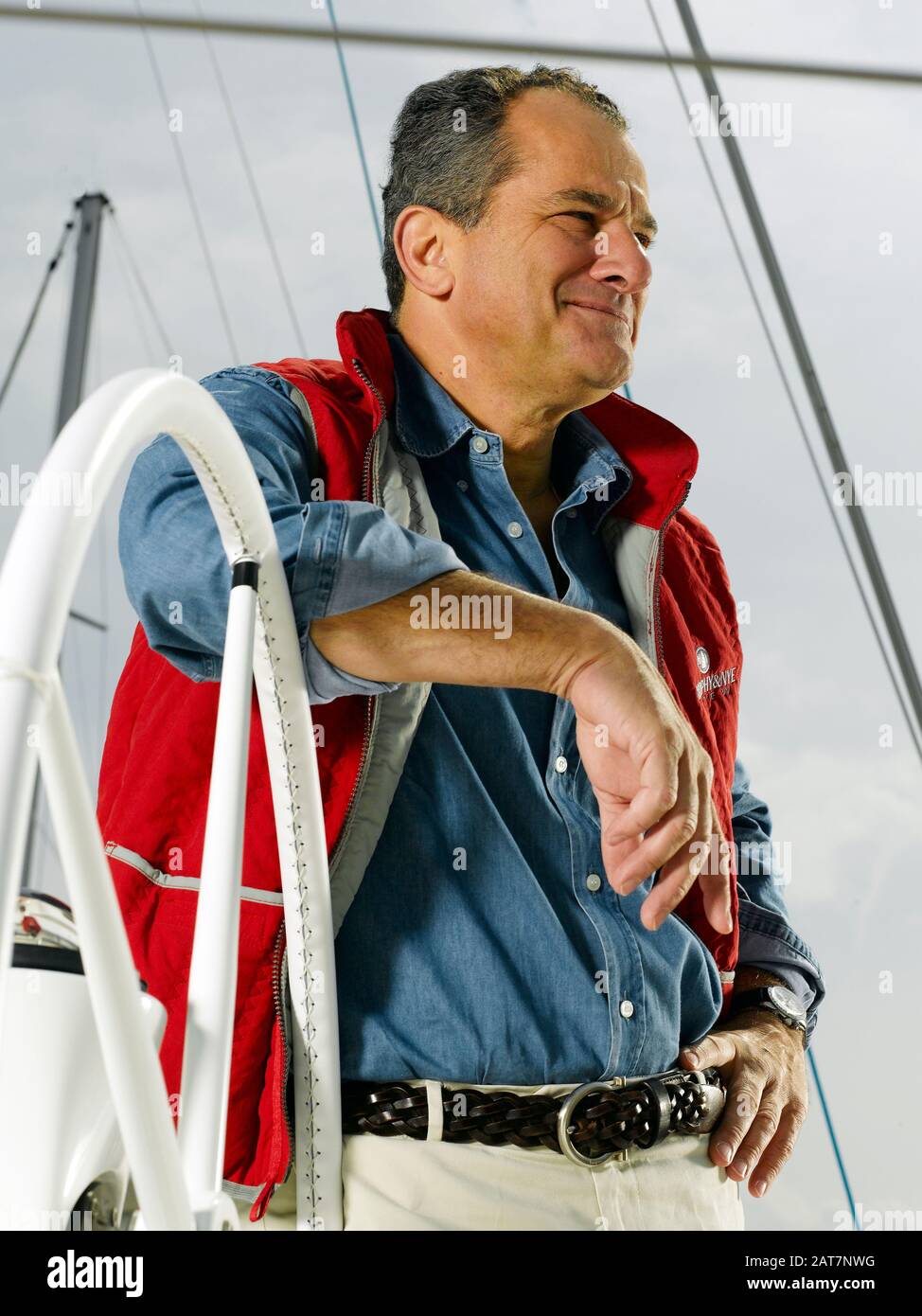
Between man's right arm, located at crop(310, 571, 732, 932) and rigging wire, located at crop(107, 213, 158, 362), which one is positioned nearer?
man's right arm, located at crop(310, 571, 732, 932)

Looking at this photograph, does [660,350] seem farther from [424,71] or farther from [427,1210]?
[427,1210]

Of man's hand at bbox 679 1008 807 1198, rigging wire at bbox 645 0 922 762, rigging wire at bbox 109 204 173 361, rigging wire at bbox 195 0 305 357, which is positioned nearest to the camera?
man's hand at bbox 679 1008 807 1198

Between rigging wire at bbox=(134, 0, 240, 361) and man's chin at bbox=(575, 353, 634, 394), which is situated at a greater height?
rigging wire at bbox=(134, 0, 240, 361)

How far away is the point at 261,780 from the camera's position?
0.70m

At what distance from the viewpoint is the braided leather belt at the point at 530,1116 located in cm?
67

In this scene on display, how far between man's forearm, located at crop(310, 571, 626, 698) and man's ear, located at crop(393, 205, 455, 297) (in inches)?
17.4

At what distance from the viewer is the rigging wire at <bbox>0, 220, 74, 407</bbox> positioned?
3.38 meters

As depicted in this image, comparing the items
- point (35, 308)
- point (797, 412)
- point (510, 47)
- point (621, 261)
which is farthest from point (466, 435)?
point (35, 308)

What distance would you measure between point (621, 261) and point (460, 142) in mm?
169

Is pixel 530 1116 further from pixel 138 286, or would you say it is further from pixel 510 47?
pixel 138 286

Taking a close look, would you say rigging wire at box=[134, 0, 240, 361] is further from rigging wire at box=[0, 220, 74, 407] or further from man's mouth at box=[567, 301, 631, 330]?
man's mouth at box=[567, 301, 631, 330]

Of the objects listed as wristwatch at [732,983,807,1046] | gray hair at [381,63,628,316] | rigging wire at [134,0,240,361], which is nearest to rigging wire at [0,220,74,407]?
rigging wire at [134,0,240,361]

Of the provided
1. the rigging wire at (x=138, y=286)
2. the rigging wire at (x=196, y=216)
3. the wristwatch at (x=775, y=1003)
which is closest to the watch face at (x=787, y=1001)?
the wristwatch at (x=775, y=1003)

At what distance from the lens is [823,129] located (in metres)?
2.68
